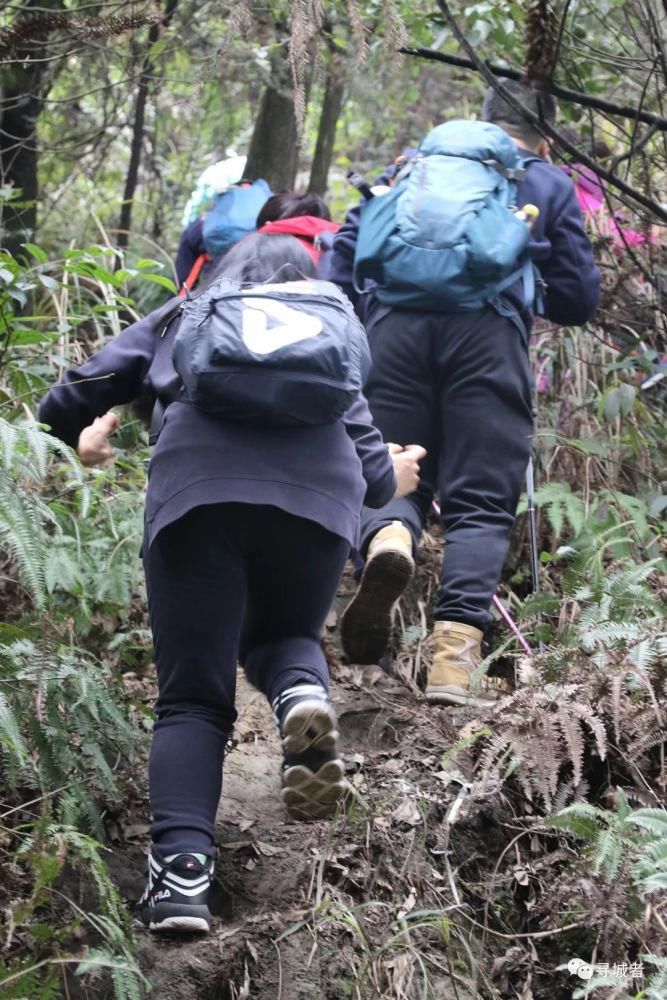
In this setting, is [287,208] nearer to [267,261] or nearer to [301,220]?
[301,220]

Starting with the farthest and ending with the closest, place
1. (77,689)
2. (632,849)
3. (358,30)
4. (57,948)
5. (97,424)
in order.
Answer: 1. (97,424)
2. (77,689)
3. (632,849)
4. (358,30)
5. (57,948)

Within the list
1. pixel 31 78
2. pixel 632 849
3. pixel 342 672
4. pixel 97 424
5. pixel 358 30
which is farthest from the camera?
pixel 31 78

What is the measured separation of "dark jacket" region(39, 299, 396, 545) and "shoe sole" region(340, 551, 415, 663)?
735mm

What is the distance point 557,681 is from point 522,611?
73 centimetres

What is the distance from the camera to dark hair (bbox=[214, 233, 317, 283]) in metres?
3.19

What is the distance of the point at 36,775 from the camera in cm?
305

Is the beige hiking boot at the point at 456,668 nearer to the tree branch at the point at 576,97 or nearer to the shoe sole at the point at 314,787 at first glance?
the shoe sole at the point at 314,787

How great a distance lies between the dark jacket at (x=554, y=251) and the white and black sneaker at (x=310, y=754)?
6.60 feet

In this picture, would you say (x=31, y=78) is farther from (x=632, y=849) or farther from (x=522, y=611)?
(x=632, y=849)

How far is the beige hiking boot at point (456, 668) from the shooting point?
405 centimetres

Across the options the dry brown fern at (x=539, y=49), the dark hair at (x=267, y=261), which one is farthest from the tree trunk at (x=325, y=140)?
the dry brown fern at (x=539, y=49)

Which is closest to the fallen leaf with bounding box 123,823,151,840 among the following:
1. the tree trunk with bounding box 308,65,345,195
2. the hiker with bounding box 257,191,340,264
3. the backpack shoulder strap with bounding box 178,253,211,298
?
the hiker with bounding box 257,191,340,264

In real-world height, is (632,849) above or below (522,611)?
above

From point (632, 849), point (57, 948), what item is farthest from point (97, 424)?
point (632, 849)
